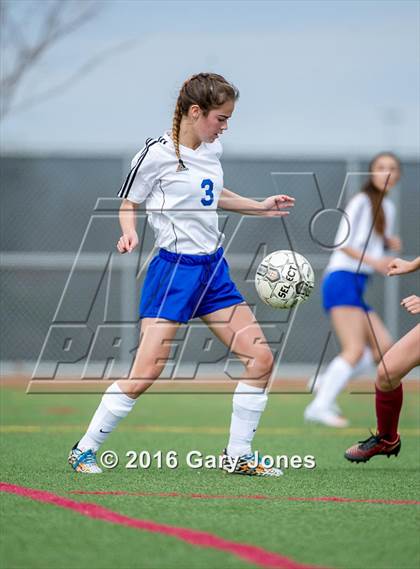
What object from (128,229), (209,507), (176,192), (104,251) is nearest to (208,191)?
(176,192)

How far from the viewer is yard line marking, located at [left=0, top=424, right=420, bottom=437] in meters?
8.62

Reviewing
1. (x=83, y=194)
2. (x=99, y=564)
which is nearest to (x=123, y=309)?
(x=83, y=194)

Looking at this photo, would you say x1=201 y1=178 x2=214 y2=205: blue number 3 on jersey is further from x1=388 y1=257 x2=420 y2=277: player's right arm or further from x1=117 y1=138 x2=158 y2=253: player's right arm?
x1=388 y1=257 x2=420 y2=277: player's right arm

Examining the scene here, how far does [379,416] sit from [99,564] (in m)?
2.81

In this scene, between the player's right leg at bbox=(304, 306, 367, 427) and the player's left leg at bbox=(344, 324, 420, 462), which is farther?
the player's right leg at bbox=(304, 306, 367, 427)

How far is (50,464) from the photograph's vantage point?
251 inches

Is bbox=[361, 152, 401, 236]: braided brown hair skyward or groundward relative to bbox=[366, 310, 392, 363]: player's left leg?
skyward

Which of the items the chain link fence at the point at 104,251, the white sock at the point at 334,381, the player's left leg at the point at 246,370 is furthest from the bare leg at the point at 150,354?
the chain link fence at the point at 104,251

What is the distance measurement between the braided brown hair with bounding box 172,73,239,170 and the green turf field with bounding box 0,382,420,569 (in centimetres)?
173

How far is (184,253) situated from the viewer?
5789 millimetres

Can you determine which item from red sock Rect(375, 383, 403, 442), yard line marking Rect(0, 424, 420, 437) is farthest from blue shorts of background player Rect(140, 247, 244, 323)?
yard line marking Rect(0, 424, 420, 437)

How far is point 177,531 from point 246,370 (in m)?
1.75

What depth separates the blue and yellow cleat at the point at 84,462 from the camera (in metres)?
5.86

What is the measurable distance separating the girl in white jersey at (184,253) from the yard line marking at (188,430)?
2769mm
